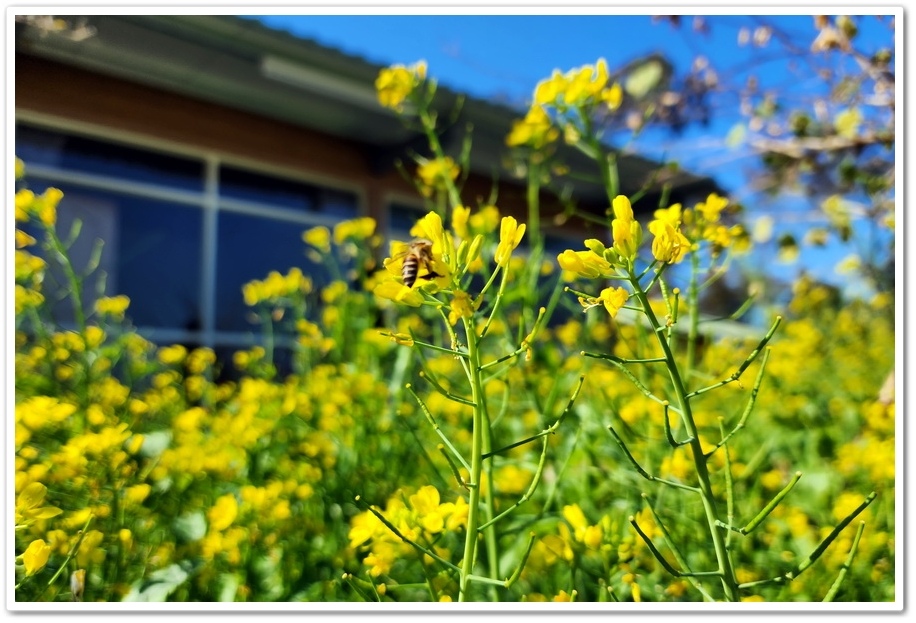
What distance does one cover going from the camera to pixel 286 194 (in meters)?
3.10

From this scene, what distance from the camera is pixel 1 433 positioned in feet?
3.18

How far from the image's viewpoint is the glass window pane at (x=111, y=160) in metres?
2.23

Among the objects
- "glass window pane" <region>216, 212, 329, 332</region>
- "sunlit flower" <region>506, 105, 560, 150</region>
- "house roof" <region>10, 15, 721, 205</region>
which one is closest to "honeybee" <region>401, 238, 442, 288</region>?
"sunlit flower" <region>506, 105, 560, 150</region>

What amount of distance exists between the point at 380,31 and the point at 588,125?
651 millimetres

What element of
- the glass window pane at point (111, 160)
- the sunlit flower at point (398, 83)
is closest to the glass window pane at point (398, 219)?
the glass window pane at point (111, 160)

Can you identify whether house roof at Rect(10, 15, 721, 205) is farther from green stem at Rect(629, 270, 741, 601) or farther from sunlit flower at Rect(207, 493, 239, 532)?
green stem at Rect(629, 270, 741, 601)

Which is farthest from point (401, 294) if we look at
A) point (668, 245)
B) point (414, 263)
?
point (668, 245)

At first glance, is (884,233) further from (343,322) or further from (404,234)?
(404,234)

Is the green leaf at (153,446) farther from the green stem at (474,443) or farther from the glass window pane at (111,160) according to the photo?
the glass window pane at (111,160)

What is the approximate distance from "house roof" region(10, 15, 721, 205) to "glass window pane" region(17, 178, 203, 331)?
1.38 ft

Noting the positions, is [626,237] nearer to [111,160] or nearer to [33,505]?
[33,505]

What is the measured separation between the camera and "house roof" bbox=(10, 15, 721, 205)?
1666 mm
